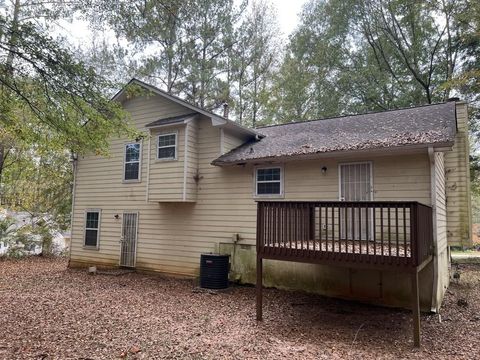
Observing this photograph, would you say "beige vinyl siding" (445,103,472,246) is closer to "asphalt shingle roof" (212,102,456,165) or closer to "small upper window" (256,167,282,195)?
"asphalt shingle roof" (212,102,456,165)

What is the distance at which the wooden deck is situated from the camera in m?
4.99

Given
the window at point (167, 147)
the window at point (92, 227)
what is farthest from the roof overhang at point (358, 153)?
the window at point (92, 227)

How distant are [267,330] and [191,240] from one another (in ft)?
16.3

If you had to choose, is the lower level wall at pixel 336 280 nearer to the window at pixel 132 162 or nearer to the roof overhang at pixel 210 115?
the roof overhang at pixel 210 115

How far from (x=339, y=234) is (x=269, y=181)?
3671mm

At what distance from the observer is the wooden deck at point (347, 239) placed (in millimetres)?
4992

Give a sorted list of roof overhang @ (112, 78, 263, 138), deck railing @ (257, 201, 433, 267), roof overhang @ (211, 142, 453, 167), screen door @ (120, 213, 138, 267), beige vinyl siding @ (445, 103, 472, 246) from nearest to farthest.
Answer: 1. deck railing @ (257, 201, 433, 267)
2. roof overhang @ (211, 142, 453, 167)
3. beige vinyl siding @ (445, 103, 472, 246)
4. roof overhang @ (112, 78, 263, 138)
5. screen door @ (120, 213, 138, 267)

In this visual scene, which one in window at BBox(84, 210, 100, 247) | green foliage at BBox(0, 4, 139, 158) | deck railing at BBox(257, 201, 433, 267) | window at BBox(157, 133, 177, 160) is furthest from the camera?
window at BBox(84, 210, 100, 247)

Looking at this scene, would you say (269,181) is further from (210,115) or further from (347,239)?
(347,239)

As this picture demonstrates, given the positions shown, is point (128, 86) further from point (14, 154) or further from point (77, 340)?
point (14, 154)

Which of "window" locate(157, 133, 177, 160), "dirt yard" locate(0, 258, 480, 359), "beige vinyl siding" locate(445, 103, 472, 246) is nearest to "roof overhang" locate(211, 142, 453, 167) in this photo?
"window" locate(157, 133, 177, 160)

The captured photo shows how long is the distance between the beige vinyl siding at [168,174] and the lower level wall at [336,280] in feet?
7.01

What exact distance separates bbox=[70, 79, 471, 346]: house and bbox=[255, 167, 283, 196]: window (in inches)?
1.2

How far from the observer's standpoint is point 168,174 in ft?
32.6
